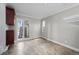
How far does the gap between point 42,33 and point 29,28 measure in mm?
1084

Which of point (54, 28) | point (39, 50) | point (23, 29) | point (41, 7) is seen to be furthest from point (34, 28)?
point (39, 50)

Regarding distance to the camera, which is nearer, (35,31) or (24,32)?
(24,32)

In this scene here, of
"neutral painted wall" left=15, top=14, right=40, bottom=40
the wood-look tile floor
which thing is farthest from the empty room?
"neutral painted wall" left=15, top=14, right=40, bottom=40

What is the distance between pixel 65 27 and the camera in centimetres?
321

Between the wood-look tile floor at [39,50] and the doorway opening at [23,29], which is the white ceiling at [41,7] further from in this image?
the doorway opening at [23,29]

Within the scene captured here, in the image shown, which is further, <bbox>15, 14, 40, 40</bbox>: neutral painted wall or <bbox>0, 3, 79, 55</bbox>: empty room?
<bbox>15, 14, 40, 40</bbox>: neutral painted wall

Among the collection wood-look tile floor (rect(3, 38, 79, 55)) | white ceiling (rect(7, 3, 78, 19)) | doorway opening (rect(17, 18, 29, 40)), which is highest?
white ceiling (rect(7, 3, 78, 19))

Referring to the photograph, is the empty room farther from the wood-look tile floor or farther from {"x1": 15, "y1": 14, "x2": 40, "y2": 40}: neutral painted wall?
{"x1": 15, "y1": 14, "x2": 40, "y2": 40}: neutral painted wall

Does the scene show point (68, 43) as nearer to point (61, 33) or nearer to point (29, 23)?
point (61, 33)

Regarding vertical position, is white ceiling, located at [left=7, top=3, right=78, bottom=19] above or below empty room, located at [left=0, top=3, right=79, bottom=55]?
above

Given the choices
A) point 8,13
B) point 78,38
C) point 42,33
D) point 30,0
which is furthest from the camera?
point 42,33

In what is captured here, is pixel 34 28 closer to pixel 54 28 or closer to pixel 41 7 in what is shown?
pixel 54 28
